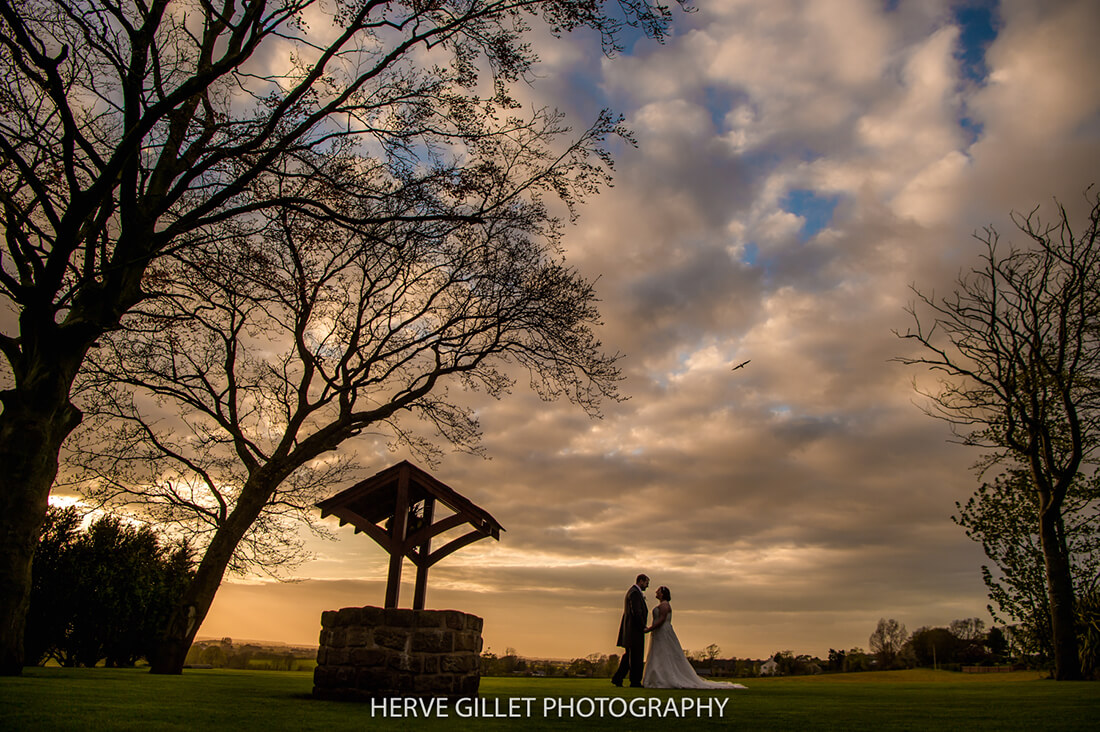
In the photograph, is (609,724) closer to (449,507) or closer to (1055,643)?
(449,507)

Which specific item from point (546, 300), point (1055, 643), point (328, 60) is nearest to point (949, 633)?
point (1055, 643)

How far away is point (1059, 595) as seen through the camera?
1873 cm

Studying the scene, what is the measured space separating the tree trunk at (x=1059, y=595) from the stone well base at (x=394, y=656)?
1729 centimetres

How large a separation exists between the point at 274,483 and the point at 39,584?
6674 millimetres

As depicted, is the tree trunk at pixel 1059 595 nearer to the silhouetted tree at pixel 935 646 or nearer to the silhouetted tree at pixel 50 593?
the silhouetted tree at pixel 935 646

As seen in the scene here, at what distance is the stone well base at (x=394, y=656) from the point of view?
10039mm

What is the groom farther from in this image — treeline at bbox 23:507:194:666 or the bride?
A: treeline at bbox 23:507:194:666

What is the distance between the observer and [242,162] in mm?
11508

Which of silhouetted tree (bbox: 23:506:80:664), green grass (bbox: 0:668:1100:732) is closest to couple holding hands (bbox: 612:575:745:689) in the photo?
green grass (bbox: 0:668:1100:732)

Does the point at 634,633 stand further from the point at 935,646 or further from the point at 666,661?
the point at 935,646

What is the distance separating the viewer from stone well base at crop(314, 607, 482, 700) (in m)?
10.0

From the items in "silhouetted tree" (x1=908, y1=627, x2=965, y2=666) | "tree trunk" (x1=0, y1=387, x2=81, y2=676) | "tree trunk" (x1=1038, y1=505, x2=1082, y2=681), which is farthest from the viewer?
"silhouetted tree" (x1=908, y1=627, x2=965, y2=666)

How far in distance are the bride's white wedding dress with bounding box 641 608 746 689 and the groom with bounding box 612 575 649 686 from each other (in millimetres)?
287

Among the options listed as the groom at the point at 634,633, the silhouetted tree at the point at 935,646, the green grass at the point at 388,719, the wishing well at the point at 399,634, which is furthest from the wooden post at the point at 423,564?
the silhouetted tree at the point at 935,646
